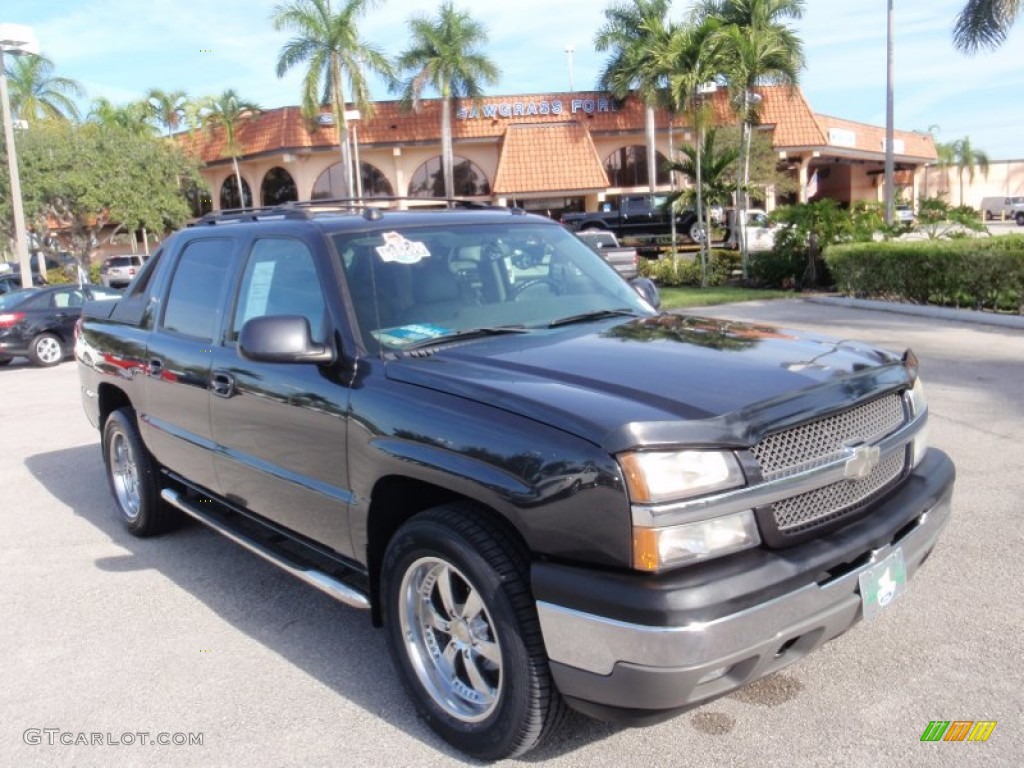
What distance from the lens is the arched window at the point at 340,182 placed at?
133 ft

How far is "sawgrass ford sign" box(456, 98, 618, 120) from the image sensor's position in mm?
39219

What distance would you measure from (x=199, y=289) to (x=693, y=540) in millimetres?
3185

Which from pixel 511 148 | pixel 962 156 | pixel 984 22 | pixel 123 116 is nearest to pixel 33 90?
pixel 123 116

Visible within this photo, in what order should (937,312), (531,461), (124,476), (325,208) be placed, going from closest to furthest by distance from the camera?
(531,461) → (325,208) → (124,476) → (937,312)

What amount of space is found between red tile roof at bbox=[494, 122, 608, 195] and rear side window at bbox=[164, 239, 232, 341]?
33374 mm

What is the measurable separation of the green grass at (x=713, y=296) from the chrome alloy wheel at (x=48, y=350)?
37.9 ft

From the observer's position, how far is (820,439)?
2.85m

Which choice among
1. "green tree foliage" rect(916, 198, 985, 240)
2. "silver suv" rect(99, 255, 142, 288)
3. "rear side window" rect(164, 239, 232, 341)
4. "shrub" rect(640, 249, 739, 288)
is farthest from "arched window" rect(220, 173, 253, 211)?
"rear side window" rect(164, 239, 232, 341)

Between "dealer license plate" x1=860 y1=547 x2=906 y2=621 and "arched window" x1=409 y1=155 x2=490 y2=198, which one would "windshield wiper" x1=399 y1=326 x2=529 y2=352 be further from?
"arched window" x1=409 y1=155 x2=490 y2=198

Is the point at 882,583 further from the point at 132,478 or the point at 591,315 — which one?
the point at 132,478

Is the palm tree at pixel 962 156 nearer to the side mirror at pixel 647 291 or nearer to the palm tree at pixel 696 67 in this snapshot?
the palm tree at pixel 696 67

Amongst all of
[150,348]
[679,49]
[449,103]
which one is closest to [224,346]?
[150,348]

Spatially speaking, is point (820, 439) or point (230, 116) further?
point (230, 116)

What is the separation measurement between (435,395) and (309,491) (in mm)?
921
